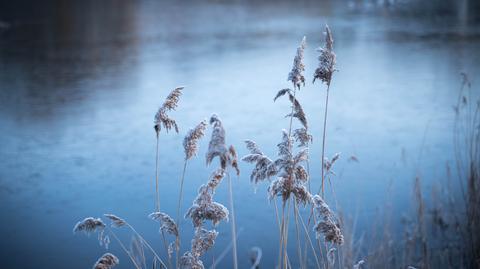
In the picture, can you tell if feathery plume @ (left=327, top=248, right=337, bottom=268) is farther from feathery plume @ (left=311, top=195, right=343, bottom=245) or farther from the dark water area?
the dark water area

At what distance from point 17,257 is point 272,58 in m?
5.50

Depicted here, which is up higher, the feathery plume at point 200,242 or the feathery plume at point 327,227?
the feathery plume at point 327,227

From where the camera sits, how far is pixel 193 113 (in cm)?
562

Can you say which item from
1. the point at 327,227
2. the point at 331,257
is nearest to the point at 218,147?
the point at 327,227

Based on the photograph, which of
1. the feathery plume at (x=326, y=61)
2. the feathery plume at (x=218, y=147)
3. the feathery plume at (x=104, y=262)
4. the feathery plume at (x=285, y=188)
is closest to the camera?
the feathery plume at (x=218, y=147)

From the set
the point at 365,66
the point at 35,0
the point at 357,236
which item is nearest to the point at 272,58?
the point at 365,66

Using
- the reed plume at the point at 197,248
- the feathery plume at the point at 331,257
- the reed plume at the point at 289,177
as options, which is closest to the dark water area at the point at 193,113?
the feathery plume at the point at 331,257

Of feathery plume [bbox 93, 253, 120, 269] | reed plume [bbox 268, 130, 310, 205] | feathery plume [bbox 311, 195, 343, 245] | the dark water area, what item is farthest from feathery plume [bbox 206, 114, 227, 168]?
the dark water area

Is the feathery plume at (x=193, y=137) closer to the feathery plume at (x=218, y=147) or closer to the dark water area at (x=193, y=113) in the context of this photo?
the feathery plume at (x=218, y=147)

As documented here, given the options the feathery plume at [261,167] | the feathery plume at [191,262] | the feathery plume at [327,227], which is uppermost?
the feathery plume at [261,167]

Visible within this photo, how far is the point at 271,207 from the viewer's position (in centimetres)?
367

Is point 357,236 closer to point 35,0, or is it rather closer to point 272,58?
point 272,58

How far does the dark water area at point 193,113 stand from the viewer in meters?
3.58

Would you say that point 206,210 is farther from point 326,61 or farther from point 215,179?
point 326,61
